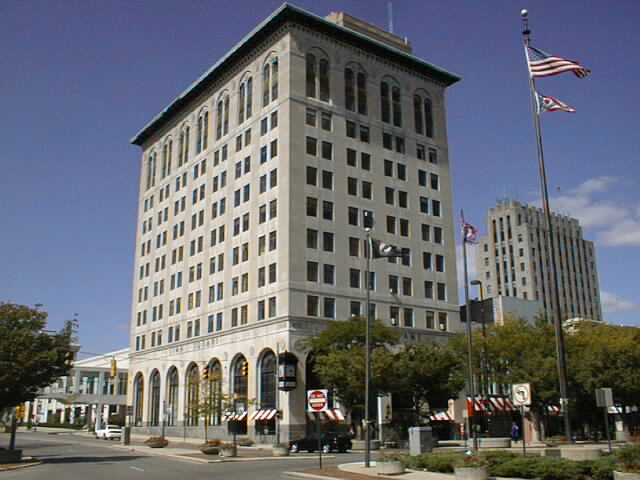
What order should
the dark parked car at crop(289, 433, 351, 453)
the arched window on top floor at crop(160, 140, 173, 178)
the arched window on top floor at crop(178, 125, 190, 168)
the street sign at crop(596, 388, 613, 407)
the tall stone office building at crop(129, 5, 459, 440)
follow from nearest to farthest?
the street sign at crop(596, 388, 613, 407) < the dark parked car at crop(289, 433, 351, 453) < the tall stone office building at crop(129, 5, 459, 440) < the arched window on top floor at crop(178, 125, 190, 168) < the arched window on top floor at crop(160, 140, 173, 178)

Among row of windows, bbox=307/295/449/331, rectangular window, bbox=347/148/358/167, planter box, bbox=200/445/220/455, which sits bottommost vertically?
planter box, bbox=200/445/220/455

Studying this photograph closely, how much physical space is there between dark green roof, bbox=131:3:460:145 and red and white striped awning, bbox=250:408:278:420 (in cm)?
3909

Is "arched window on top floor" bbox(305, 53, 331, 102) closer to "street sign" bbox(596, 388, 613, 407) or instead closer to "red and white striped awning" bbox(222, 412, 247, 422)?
"red and white striped awning" bbox(222, 412, 247, 422)

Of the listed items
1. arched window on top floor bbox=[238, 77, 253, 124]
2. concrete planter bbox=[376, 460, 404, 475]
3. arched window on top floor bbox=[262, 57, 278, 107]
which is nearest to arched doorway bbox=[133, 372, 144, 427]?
arched window on top floor bbox=[238, 77, 253, 124]

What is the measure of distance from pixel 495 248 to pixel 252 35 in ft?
307

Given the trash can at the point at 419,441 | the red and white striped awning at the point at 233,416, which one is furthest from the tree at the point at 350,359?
the trash can at the point at 419,441

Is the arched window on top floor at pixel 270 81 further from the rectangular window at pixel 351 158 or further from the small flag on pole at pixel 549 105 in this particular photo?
the small flag on pole at pixel 549 105

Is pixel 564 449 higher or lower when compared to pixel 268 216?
lower

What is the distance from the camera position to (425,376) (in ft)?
185

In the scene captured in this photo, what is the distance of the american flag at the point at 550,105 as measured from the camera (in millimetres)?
36281

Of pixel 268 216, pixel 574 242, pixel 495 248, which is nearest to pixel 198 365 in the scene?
pixel 268 216

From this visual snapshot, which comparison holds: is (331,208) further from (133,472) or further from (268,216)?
(133,472)

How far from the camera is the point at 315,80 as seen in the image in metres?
71.4

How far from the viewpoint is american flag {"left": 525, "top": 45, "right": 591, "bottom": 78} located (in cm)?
3569
